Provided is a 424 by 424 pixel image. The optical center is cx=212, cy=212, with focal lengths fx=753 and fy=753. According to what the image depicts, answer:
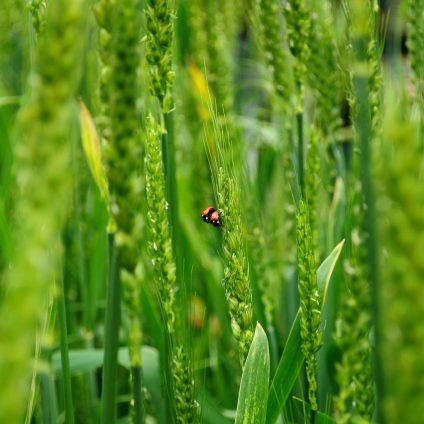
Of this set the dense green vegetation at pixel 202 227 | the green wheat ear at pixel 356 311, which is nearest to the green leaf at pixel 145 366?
the dense green vegetation at pixel 202 227

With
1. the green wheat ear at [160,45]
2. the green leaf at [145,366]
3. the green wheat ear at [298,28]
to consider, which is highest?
the green wheat ear at [298,28]

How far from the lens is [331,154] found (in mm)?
1304

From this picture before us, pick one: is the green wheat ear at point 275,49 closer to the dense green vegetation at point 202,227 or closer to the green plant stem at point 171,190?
the dense green vegetation at point 202,227

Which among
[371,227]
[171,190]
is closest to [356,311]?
[371,227]

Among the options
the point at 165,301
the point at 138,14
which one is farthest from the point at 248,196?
the point at 138,14

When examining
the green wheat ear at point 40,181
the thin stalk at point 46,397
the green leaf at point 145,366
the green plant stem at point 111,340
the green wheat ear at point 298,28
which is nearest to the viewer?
the green wheat ear at point 40,181

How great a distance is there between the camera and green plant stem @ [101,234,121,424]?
0.51 meters

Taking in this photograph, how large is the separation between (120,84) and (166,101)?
36cm

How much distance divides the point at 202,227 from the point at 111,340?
1118 millimetres

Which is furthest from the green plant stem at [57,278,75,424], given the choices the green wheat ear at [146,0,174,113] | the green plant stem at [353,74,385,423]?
the green plant stem at [353,74,385,423]

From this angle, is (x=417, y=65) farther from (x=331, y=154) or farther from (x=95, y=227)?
(x=95, y=227)

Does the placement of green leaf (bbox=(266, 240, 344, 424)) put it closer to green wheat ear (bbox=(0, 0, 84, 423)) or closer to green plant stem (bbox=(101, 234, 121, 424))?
green plant stem (bbox=(101, 234, 121, 424))

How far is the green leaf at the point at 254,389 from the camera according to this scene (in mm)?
676

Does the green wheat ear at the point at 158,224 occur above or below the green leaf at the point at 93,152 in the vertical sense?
below
